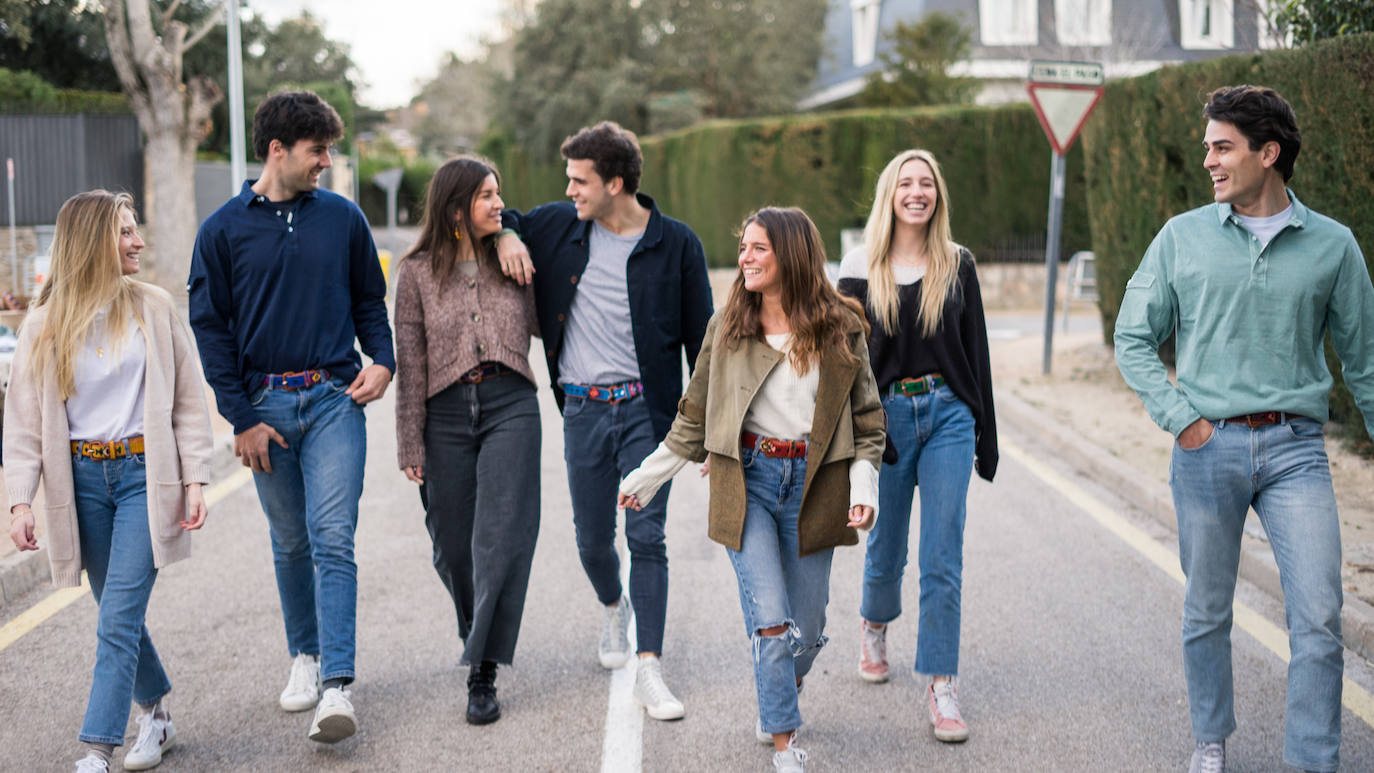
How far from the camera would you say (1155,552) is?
6598 mm

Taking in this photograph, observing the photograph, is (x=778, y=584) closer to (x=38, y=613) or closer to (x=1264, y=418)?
(x=1264, y=418)

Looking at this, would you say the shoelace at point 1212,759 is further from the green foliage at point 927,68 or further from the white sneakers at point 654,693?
the green foliage at point 927,68

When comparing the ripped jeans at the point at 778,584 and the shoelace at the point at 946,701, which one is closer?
the ripped jeans at the point at 778,584

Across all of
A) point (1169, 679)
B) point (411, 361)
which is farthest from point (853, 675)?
point (411, 361)

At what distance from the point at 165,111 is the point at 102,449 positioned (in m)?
20.4

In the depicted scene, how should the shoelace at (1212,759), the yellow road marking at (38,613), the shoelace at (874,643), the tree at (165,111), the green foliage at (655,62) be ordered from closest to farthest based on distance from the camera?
the shoelace at (1212,759) < the shoelace at (874,643) < the yellow road marking at (38,613) < the tree at (165,111) < the green foliage at (655,62)

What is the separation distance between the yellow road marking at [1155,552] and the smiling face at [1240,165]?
1.84 m

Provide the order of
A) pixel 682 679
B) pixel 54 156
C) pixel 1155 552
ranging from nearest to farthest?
pixel 682 679 < pixel 1155 552 < pixel 54 156

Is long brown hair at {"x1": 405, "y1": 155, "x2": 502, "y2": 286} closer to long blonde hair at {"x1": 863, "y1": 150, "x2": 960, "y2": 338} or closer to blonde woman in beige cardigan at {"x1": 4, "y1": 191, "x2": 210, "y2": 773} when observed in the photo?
blonde woman in beige cardigan at {"x1": 4, "y1": 191, "x2": 210, "y2": 773}

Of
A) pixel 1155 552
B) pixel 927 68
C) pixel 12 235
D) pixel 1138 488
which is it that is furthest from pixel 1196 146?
pixel 927 68

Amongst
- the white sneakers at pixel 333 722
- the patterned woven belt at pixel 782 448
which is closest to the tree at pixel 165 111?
the white sneakers at pixel 333 722

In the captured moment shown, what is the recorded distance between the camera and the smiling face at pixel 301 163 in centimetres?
430

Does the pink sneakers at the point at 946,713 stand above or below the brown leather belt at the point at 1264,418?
below

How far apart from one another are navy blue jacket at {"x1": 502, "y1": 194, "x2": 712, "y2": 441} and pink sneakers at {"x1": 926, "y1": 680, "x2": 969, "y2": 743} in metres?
1.28
